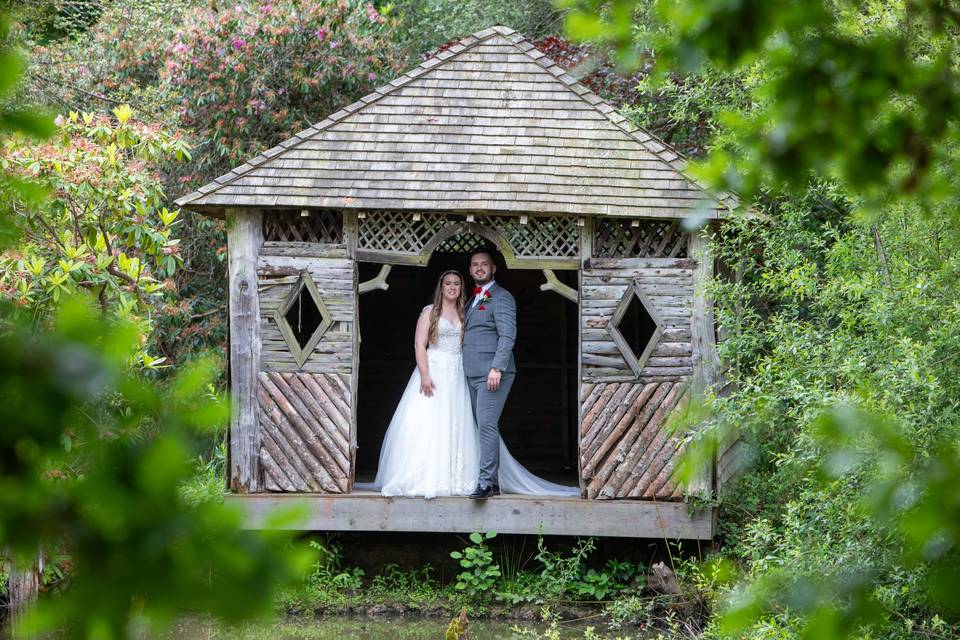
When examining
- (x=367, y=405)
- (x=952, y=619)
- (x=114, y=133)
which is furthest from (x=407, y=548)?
(x=952, y=619)

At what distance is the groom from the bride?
144 mm

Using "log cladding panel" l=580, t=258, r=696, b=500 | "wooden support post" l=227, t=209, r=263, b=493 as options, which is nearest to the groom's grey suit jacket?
"log cladding panel" l=580, t=258, r=696, b=500

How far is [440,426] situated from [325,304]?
139cm

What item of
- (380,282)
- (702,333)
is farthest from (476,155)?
(702,333)

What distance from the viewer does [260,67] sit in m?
12.7

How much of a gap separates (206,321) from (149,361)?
570cm

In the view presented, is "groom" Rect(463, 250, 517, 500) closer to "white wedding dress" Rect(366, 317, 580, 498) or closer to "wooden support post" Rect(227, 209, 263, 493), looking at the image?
"white wedding dress" Rect(366, 317, 580, 498)

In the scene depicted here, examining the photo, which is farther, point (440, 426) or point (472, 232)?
point (440, 426)

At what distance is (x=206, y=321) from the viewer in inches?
499

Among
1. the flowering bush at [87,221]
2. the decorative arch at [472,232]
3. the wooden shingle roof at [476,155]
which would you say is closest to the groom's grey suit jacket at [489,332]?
the decorative arch at [472,232]

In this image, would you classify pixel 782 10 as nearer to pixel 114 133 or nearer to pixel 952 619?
pixel 952 619

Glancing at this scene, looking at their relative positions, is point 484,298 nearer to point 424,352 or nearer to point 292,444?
point 424,352

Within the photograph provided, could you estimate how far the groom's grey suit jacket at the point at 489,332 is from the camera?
9.05 metres

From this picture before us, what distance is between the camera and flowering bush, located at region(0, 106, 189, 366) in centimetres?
666
